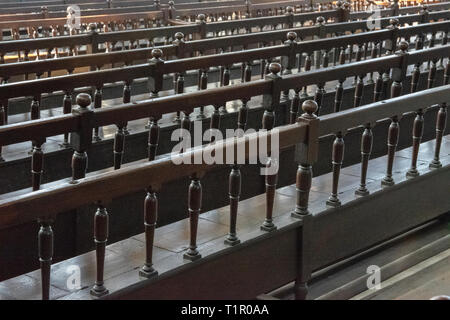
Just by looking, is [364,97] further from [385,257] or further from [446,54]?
[385,257]

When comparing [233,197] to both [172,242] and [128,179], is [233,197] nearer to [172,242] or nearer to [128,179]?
[172,242]

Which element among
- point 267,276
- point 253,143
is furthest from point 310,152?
point 267,276

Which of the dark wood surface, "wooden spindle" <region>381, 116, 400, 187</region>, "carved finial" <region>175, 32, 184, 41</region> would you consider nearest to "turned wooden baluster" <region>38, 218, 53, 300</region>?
the dark wood surface

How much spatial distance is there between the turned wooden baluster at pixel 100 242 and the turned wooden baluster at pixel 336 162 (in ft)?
4.65

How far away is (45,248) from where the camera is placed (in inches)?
103

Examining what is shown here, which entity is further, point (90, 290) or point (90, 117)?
point (90, 117)

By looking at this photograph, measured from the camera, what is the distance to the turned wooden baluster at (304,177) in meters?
3.46

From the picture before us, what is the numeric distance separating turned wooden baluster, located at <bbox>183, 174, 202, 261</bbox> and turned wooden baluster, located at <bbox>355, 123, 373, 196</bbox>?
118 centimetres

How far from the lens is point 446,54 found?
5.18m

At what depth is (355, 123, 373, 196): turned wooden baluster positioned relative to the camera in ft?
12.8

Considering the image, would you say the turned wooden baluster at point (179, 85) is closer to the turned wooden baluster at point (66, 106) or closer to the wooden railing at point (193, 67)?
the wooden railing at point (193, 67)

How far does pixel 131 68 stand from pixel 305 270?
5.30ft

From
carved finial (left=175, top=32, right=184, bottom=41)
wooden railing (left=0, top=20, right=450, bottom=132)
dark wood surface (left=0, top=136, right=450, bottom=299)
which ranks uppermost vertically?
carved finial (left=175, top=32, right=184, bottom=41)

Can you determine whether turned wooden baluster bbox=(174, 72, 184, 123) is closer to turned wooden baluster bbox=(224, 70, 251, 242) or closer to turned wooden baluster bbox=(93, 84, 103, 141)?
turned wooden baluster bbox=(93, 84, 103, 141)
